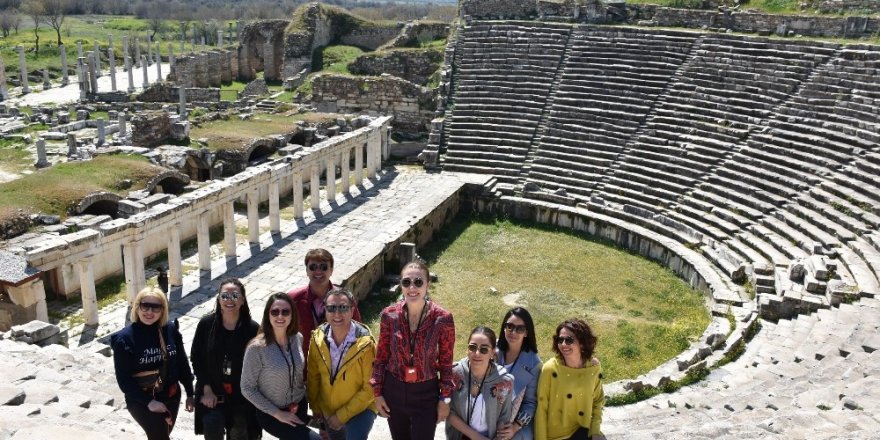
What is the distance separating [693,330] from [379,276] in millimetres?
6912

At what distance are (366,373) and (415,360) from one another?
0.46 metres

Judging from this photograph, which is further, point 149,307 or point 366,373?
point 149,307

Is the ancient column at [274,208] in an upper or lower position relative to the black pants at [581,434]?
lower

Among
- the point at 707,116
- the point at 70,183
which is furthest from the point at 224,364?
the point at 707,116

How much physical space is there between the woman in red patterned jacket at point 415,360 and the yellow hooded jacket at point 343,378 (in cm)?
11

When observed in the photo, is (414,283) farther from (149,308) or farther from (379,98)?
(379,98)

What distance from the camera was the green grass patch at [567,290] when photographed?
1427 centimetres

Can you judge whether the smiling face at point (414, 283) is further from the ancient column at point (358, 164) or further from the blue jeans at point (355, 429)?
the ancient column at point (358, 164)

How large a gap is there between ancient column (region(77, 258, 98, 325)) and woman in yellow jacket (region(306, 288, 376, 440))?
8.36 meters

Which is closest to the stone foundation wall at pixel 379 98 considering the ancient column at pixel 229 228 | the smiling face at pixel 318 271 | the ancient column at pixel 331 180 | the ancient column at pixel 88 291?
the ancient column at pixel 331 180

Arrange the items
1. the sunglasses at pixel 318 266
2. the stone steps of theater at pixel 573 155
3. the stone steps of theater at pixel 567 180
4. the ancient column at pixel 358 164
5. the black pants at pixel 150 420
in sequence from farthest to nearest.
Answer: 1. the ancient column at pixel 358 164
2. the stone steps of theater at pixel 573 155
3. the stone steps of theater at pixel 567 180
4. the sunglasses at pixel 318 266
5. the black pants at pixel 150 420

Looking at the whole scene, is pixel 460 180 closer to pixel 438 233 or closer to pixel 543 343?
pixel 438 233

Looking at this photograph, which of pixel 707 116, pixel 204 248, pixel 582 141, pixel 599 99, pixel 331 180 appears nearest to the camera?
pixel 204 248

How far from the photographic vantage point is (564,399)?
6.53 meters
